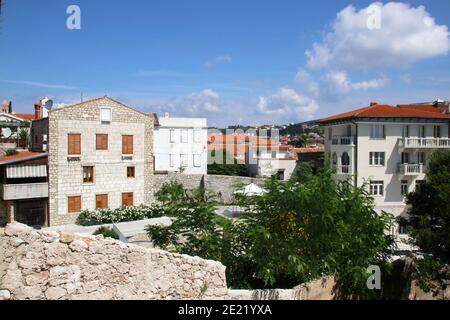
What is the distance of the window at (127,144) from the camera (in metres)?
26.1

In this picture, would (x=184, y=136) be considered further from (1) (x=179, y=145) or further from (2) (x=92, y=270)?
(2) (x=92, y=270)

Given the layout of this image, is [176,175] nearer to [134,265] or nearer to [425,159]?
[425,159]

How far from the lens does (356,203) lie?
33.9 feet

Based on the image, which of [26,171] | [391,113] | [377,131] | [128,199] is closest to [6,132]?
[26,171]

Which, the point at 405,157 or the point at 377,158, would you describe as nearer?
the point at 377,158

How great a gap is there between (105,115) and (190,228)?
17.3m

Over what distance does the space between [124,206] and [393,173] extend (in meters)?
19.7

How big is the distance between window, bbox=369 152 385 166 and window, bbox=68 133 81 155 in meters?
20.6

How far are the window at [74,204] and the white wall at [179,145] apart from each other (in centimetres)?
1330

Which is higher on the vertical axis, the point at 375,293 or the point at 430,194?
the point at 430,194

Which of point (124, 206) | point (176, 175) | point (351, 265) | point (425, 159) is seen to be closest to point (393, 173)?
point (425, 159)

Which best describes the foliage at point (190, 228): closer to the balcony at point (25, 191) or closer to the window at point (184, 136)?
the balcony at point (25, 191)

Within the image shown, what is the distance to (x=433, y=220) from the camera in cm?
1440

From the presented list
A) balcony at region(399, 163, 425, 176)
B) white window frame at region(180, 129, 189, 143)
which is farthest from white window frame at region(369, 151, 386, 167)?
white window frame at region(180, 129, 189, 143)
